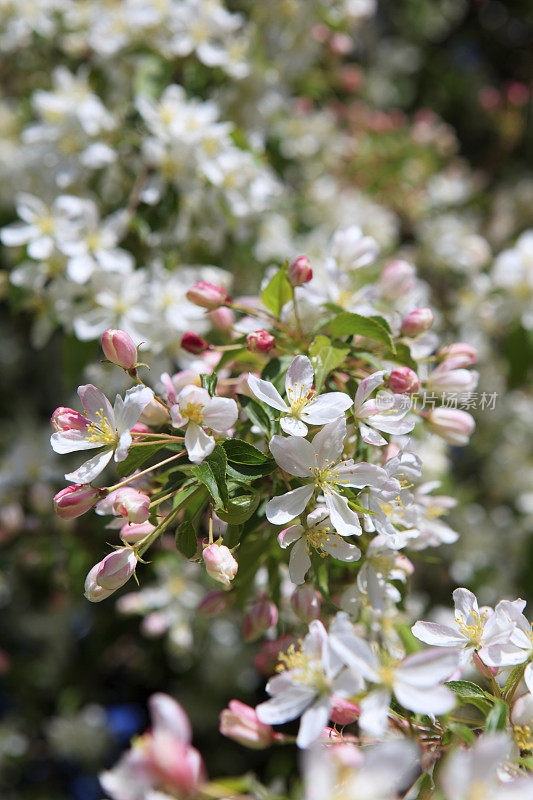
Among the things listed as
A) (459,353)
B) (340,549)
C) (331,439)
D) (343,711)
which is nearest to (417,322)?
(459,353)

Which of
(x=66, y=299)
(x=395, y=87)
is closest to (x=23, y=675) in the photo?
(x=66, y=299)

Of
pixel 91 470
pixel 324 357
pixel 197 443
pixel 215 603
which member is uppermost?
pixel 324 357

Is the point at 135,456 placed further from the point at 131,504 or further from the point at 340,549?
the point at 340,549

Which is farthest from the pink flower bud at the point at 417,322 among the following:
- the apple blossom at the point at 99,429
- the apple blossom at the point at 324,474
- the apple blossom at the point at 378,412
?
the apple blossom at the point at 99,429

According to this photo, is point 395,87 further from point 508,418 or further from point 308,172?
point 508,418

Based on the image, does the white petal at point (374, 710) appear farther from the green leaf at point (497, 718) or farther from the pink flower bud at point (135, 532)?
the pink flower bud at point (135, 532)

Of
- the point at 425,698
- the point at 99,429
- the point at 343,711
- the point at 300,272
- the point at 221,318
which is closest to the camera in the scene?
the point at 425,698
